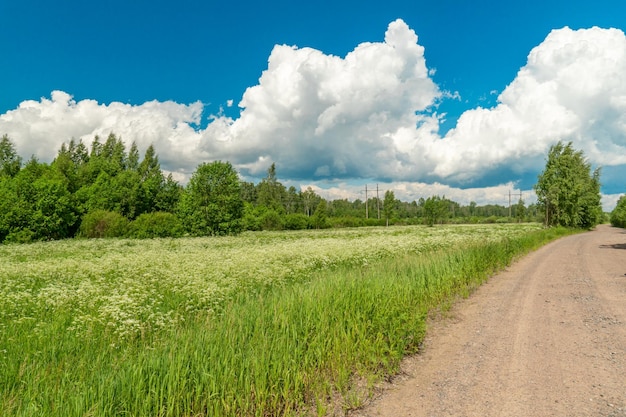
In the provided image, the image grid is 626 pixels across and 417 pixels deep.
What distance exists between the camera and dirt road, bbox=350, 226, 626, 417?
4.88 metres

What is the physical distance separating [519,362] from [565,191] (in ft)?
205

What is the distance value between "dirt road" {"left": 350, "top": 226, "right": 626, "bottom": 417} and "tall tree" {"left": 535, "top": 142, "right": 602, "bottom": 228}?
55085mm

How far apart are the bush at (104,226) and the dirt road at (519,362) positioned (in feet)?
170

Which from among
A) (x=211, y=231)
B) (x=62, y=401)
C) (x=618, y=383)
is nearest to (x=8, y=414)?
(x=62, y=401)

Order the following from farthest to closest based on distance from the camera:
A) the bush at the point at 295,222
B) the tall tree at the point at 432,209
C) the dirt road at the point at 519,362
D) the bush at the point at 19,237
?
the tall tree at the point at 432,209
the bush at the point at 295,222
the bush at the point at 19,237
the dirt road at the point at 519,362

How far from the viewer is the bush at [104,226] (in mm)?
51156

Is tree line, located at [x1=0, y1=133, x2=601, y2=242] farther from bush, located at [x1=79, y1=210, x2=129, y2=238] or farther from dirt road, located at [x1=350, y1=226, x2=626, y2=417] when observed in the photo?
dirt road, located at [x1=350, y1=226, x2=626, y2=417]

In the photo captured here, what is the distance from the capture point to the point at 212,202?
5241cm

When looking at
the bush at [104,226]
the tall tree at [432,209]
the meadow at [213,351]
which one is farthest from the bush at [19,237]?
the tall tree at [432,209]

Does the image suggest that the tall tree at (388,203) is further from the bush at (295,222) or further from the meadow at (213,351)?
the meadow at (213,351)

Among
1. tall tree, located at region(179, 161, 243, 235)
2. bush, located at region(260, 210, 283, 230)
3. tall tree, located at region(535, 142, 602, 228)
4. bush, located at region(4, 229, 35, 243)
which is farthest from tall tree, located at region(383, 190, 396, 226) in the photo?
bush, located at region(4, 229, 35, 243)

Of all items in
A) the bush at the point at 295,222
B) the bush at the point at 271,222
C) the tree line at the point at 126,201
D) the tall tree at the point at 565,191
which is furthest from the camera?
the bush at the point at 295,222

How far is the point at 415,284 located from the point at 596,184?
85.0m

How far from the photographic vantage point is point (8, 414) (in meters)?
3.69
